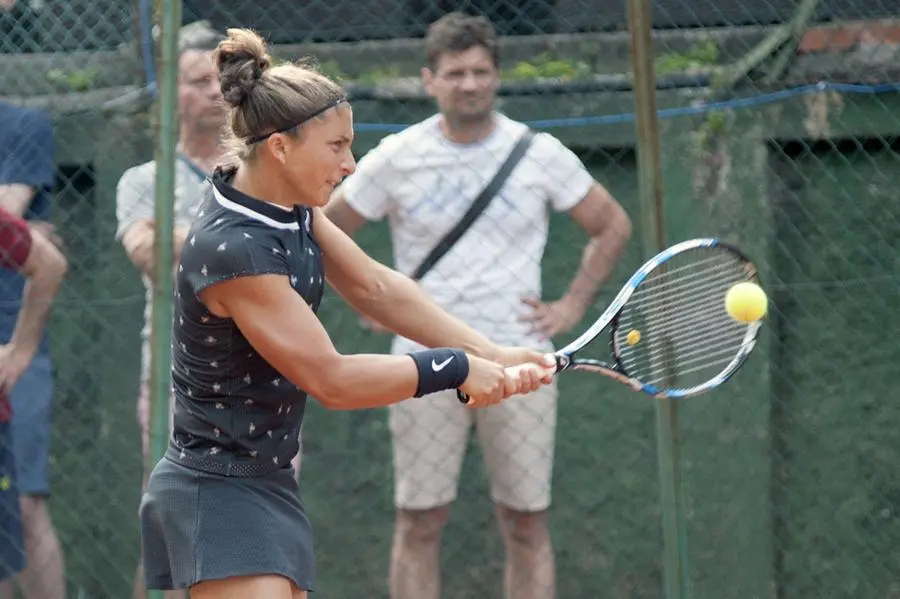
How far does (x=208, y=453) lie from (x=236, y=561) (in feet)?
0.75

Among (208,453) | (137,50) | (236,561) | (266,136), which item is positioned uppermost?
(137,50)

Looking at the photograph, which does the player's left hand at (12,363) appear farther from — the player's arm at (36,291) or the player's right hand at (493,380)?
the player's right hand at (493,380)

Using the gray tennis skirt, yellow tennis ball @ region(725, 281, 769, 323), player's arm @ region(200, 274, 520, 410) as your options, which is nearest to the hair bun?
player's arm @ region(200, 274, 520, 410)

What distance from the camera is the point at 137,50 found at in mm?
5137

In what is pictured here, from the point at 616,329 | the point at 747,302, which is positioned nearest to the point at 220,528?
the point at 616,329

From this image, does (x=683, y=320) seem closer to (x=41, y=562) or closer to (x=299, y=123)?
(x=299, y=123)

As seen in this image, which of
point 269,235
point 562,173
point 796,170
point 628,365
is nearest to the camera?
point 269,235

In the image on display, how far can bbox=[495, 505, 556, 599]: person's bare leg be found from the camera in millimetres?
4469

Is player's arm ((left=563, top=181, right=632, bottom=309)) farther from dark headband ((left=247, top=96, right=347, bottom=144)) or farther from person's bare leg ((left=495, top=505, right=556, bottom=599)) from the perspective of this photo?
dark headband ((left=247, top=96, right=347, bottom=144))

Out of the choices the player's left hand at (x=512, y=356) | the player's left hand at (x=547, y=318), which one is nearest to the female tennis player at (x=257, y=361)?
the player's left hand at (x=512, y=356)

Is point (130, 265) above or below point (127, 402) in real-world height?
above

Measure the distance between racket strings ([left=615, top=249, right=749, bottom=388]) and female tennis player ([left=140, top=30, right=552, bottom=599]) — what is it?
1010 mm

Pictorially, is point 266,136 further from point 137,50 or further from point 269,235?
point 137,50

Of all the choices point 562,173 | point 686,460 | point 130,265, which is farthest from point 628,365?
point 130,265
